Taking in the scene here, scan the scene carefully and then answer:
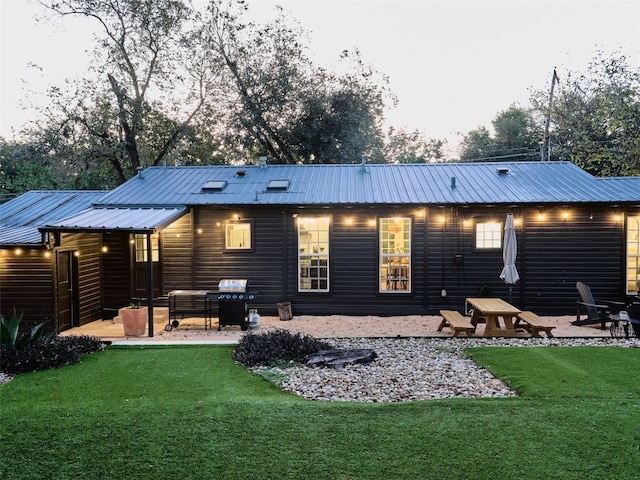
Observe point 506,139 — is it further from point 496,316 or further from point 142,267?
point 142,267

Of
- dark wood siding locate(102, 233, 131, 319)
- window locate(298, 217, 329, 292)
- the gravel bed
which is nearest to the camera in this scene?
the gravel bed

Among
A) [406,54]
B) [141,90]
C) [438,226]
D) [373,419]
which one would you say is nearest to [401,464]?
[373,419]

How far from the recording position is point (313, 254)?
11.7 m

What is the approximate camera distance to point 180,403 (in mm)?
5320

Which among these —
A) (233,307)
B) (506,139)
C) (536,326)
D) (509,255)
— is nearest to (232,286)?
(233,307)

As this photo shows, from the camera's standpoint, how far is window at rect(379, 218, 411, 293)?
11547 mm

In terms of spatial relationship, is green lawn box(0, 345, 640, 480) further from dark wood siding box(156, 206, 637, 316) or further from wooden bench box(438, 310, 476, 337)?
dark wood siding box(156, 206, 637, 316)

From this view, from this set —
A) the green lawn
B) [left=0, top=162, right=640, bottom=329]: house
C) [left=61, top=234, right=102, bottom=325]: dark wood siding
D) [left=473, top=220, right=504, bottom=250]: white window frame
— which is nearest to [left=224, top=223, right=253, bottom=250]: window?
[left=0, top=162, right=640, bottom=329]: house

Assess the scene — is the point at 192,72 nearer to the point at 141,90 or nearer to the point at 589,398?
the point at 141,90

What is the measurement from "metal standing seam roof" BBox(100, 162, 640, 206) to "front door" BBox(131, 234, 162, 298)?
0.95 m

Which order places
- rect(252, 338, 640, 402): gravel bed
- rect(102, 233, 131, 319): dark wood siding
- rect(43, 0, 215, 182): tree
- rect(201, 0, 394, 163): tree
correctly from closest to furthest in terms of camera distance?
1. rect(252, 338, 640, 402): gravel bed
2. rect(102, 233, 131, 319): dark wood siding
3. rect(43, 0, 215, 182): tree
4. rect(201, 0, 394, 163): tree

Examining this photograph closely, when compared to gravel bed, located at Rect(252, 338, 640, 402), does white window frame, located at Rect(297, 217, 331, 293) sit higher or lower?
higher

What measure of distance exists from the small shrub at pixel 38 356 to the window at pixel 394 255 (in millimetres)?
6669

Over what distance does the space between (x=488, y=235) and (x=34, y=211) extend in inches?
437
